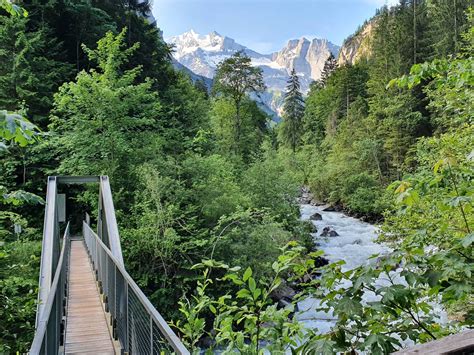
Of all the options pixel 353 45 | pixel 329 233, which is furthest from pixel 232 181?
pixel 353 45

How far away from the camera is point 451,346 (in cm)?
111

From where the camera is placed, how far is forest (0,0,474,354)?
2.03m

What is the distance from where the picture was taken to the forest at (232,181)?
2025 millimetres

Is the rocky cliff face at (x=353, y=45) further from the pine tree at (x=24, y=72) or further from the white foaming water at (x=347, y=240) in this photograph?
the pine tree at (x=24, y=72)

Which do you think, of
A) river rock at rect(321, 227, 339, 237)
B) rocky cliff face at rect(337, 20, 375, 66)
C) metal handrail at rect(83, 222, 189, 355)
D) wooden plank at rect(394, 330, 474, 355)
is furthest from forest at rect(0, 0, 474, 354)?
rocky cliff face at rect(337, 20, 375, 66)

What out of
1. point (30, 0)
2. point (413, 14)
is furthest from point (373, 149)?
point (30, 0)

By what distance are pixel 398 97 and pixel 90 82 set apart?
2212 cm

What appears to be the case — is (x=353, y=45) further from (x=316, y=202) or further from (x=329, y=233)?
(x=329, y=233)

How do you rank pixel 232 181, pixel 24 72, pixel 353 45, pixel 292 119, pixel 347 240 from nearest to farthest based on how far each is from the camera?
pixel 24 72 < pixel 232 181 < pixel 347 240 < pixel 292 119 < pixel 353 45

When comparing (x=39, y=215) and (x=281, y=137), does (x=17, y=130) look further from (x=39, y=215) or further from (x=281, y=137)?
(x=281, y=137)

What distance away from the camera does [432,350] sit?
1119 mm

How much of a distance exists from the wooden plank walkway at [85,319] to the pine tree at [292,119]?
42.9m

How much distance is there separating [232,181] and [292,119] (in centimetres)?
3614

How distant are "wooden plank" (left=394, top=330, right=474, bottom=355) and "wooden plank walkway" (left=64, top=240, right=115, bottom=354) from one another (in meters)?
4.23
